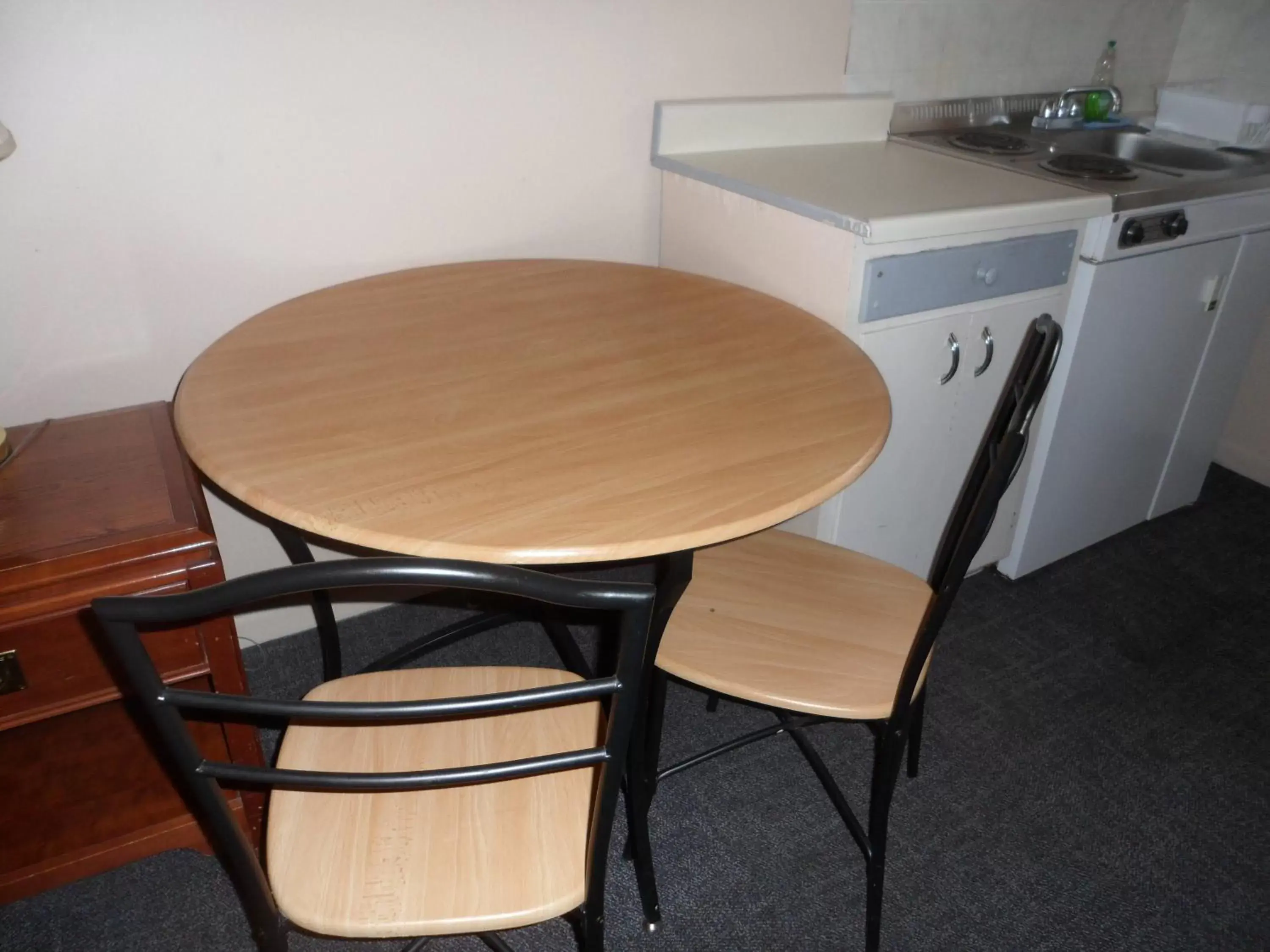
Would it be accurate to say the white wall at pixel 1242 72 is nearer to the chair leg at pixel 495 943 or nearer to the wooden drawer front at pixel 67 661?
the chair leg at pixel 495 943

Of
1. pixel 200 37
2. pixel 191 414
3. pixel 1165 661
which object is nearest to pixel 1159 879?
pixel 1165 661

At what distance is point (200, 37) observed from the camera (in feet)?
4.77

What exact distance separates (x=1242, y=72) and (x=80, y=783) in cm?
350

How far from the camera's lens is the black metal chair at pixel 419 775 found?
0.72m

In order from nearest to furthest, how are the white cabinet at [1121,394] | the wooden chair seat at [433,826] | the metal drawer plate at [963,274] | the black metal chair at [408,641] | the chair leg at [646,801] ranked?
the wooden chair seat at [433,826] < the chair leg at [646,801] < the black metal chair at [408,641] < the metal drawer plate at [963,274] < the white cabinet at [1121,394]

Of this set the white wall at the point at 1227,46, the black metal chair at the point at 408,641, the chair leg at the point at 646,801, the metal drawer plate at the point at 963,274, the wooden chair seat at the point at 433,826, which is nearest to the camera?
the wooden chair seat at the point at 433,826

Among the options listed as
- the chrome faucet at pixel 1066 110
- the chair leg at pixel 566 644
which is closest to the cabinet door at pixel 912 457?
the chair leg at pixel 566 644

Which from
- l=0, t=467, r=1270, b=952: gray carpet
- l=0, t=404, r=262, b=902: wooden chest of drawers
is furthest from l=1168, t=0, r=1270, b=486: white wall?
l=0, t=404, r=262, b=902: wooden chest of drawers

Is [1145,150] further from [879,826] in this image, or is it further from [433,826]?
[433,826]

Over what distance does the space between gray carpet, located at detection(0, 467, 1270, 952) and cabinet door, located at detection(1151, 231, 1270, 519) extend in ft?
1.19

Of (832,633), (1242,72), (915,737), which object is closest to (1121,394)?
(915,737)

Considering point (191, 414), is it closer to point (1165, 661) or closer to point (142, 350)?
point (142, 350)

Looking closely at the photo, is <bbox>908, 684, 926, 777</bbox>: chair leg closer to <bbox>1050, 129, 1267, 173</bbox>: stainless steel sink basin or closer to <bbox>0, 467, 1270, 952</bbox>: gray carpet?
<bbox>0, 467, 1270, 952</bbox>: gray carpet

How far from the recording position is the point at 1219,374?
2312mm
